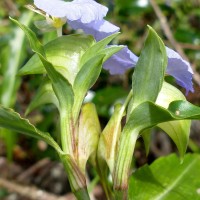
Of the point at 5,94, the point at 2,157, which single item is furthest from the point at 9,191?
the point at 5,94

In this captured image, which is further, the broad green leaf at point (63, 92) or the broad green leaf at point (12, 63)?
the broad green leaf at point (12, 63)

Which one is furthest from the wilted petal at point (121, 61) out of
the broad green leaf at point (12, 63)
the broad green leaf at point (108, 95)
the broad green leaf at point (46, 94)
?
the broad green leaf at point (108, 95)

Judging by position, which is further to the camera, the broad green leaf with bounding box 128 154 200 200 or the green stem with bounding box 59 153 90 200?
the broad green leaf with bounding box 128 154 200 200

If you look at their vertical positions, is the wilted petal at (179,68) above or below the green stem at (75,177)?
above

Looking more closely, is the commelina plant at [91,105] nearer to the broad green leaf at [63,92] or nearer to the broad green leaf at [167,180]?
the broad green leaf at [63,92]

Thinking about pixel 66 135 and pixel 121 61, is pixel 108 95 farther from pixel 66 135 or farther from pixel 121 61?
pixel 66 135

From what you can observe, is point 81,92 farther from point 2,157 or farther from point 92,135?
point 2,157

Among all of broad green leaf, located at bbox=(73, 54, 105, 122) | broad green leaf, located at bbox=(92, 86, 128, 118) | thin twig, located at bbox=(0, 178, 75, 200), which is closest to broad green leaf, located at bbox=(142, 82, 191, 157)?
broad green leaf, located at bbox=(73, 54, 105, 122)

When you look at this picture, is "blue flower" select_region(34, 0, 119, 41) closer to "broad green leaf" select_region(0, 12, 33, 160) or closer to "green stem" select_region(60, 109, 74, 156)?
"green stem" select_region(60, 109, 74, 156)
